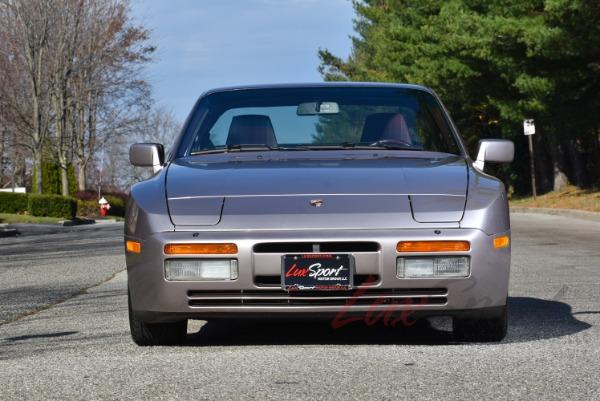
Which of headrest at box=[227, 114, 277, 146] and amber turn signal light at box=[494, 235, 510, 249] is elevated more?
headrest at box=[227, 114, 277, 146]

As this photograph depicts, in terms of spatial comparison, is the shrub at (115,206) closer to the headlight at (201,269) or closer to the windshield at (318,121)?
the windshield at (318,121)

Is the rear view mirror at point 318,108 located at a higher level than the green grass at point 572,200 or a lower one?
higher

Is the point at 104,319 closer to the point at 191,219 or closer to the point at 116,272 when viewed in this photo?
the point at 191,219

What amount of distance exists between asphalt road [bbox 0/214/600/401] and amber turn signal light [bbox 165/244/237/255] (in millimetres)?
540

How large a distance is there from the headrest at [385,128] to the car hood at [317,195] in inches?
27.3

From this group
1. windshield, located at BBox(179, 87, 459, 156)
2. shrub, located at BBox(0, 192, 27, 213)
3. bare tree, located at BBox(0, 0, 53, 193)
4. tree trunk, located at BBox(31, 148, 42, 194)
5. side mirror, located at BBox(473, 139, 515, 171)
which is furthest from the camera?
tree trunk, located at BBox(31, 148, 42, 194)

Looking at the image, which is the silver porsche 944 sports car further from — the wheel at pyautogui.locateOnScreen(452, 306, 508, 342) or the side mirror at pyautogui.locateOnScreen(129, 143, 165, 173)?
the side mirror at pyautogui.locateOnScreen(129, 143, 165, 173)

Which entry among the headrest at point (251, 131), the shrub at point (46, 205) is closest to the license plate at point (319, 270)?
the headrest at point (251, 131)

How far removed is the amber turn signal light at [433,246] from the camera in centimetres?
567

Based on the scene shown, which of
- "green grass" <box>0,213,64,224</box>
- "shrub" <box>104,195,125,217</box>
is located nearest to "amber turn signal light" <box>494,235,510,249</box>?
"green grass" <box>0,213,64,224</box>

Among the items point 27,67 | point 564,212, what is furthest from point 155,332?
point 27,67

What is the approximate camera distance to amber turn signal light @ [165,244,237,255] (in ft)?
18.7

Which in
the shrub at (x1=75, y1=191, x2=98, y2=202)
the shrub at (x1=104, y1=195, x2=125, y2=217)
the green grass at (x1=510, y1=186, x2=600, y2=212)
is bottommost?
the shrub at (x1=104, y1=195, x2=125, y2=217)

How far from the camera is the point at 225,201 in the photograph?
5.93m
